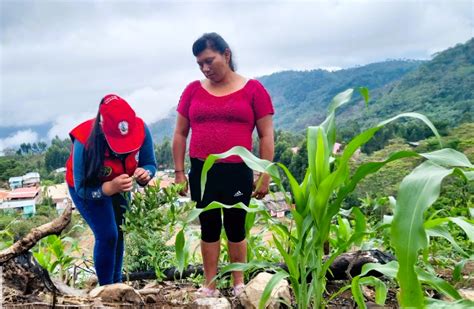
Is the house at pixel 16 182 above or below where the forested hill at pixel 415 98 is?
below

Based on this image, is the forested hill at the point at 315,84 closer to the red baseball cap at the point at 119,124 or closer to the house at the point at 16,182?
the house at the point at 16,182

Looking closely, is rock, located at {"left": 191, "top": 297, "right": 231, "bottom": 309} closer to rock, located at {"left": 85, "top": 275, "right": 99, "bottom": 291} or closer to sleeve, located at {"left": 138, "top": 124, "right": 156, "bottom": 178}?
sleeve, located at {"left": 138, "top": 124, "right": 156, "bottom": 178}

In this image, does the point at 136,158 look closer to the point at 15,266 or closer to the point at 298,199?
the point at 15,266

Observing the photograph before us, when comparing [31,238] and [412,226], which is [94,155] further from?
→ [412,226]

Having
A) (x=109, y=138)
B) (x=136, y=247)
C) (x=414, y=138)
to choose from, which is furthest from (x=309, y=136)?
(x=414, y=138)

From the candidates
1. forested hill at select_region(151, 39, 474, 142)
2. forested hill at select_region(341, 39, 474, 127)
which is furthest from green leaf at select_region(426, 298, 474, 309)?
forested hill at select_region(341, 39, 474, 127)

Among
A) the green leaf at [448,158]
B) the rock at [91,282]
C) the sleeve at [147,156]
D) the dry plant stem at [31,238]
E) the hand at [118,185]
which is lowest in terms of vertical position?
the rock at [91,282]

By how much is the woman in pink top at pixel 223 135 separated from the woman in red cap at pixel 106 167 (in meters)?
0.23

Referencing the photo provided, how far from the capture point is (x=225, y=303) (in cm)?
146

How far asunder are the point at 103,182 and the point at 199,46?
0.66 metres

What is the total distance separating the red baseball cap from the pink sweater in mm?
229

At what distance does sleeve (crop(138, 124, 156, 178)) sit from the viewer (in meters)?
1.84

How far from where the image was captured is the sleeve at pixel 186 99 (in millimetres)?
1831

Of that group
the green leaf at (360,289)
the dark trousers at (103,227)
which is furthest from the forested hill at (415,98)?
the green leaf at (360,289)
